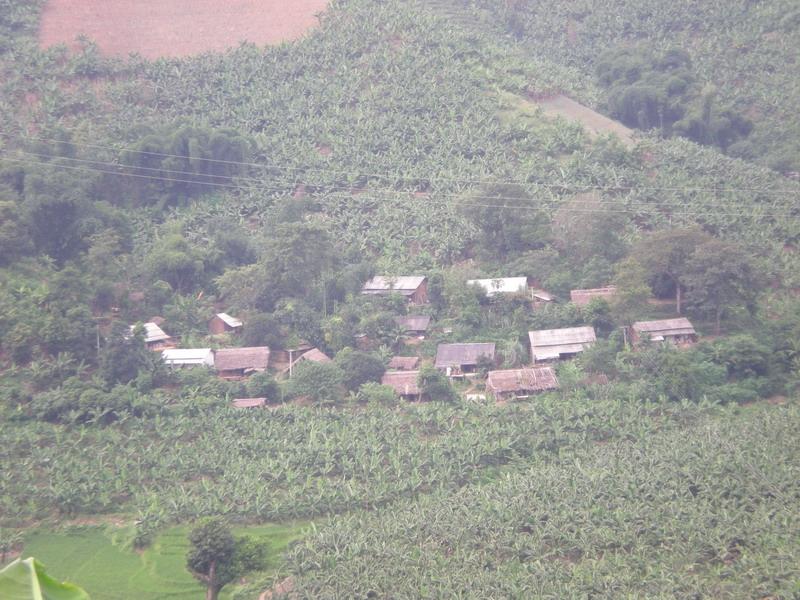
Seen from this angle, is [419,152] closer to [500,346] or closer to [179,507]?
[500,346]

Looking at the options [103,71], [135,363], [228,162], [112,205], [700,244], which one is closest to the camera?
[135,363]

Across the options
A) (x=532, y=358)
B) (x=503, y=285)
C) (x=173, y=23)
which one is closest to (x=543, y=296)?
(x=503, y=285)

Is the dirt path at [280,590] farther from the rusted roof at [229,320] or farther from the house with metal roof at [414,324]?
the rusted roof at [229,320]

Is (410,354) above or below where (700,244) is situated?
below

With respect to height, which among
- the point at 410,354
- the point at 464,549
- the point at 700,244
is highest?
the point at 700,244

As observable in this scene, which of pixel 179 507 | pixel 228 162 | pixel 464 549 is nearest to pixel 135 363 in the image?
pixel 179 507

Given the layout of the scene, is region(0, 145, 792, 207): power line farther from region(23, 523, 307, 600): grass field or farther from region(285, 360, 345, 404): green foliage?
region(23, 523, 307, 600): grass field
